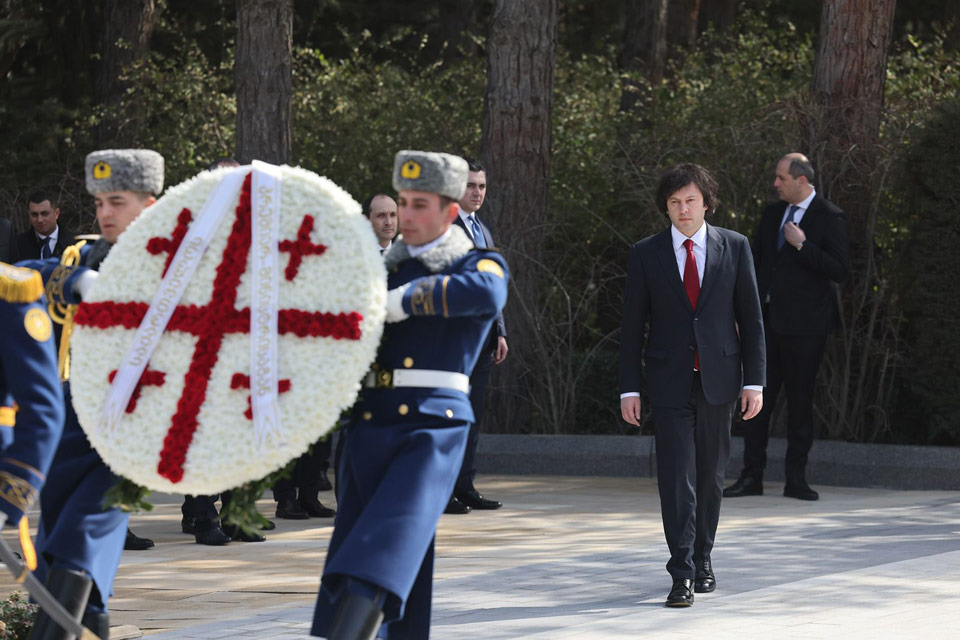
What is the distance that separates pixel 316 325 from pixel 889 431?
321 inches

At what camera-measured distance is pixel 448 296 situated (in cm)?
542

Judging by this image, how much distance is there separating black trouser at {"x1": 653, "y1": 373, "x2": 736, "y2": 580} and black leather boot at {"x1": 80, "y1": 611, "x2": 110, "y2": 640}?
2.90 metres

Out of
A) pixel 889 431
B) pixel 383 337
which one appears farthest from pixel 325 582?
pixel 889 431

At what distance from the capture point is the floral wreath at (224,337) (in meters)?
5.24

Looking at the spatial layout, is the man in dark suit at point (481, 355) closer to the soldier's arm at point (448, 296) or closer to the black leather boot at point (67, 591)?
the soldier's arm at point (448, 296)

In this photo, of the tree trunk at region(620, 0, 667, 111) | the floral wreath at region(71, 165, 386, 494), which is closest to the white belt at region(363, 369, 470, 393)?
the floral wreath at region(71, 165, 386, 494)

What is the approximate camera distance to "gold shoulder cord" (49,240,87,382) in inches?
224

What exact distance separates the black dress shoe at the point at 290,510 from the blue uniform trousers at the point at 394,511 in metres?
4.71

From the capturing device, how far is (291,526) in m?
10.1

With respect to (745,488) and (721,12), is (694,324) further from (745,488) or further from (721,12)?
(721,12)

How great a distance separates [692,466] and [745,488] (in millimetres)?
3818

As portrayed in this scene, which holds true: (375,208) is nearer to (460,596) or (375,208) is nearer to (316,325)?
(460,596)

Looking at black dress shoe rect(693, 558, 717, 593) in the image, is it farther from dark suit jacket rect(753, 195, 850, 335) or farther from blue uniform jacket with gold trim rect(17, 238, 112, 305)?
dark suit jacket rect(753, 195, 850, 335)

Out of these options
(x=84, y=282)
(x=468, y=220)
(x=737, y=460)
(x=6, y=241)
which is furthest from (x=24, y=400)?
(x=737, y=460)
